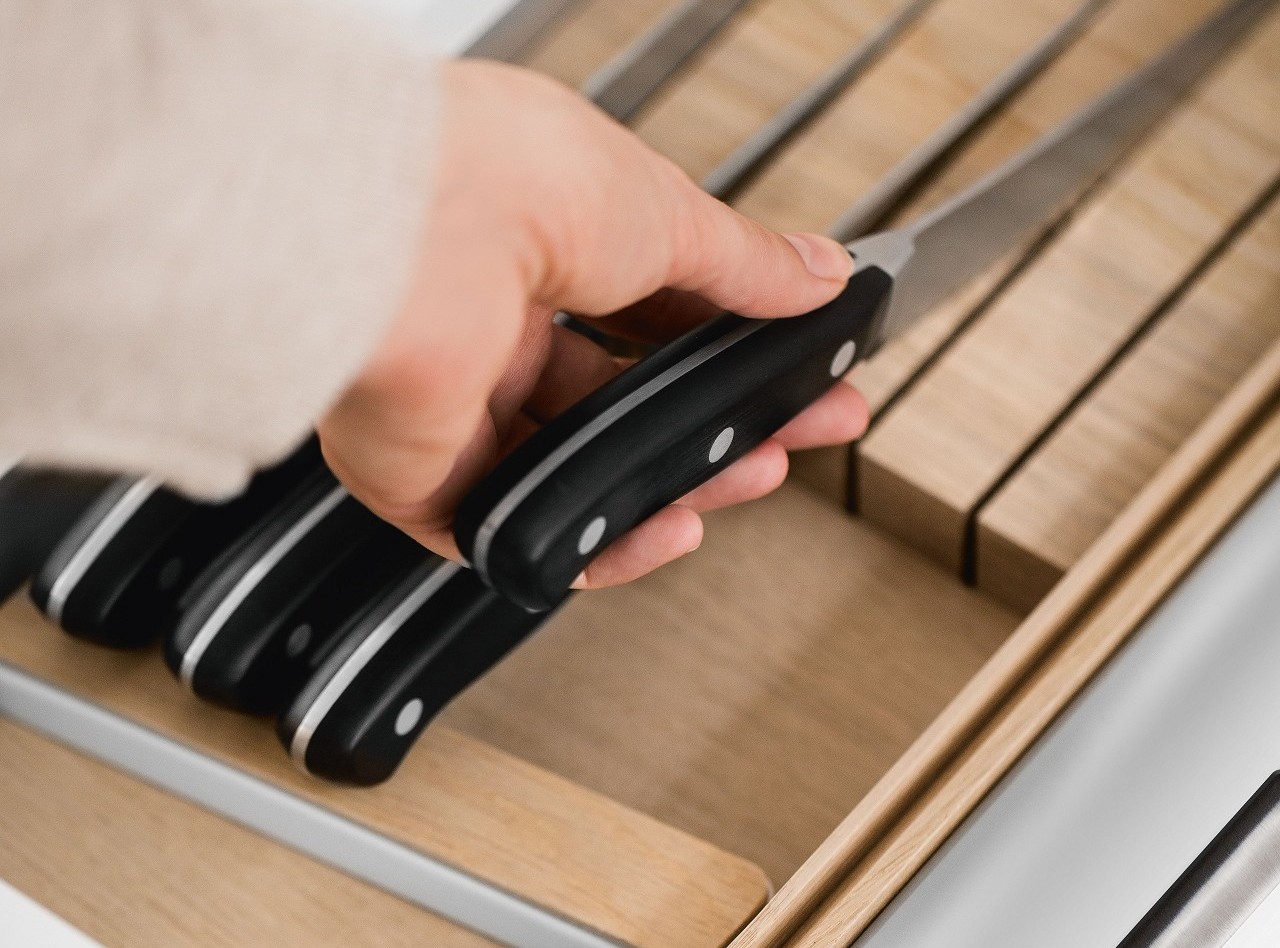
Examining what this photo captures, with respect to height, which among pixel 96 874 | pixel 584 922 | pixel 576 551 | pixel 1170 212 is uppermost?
pixel 1170 212

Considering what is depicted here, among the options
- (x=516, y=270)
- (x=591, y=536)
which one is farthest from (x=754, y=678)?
(x=516, y=270)

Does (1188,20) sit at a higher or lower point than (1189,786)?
higher

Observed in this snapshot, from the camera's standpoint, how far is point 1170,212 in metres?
0.61

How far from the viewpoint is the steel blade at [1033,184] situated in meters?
0.55

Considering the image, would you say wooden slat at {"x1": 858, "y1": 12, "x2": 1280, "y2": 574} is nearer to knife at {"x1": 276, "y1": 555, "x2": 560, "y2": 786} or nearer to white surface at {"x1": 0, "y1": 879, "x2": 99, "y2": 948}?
knife at {"x1": 276, "y1": 555, "x2": 560, "y2": 786}

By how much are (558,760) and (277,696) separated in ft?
0.38

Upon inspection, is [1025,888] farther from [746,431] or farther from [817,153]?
[817,153]

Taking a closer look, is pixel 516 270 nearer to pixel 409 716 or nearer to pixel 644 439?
pixel 644 439

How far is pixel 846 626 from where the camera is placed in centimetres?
58

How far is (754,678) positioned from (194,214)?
1.06 feet

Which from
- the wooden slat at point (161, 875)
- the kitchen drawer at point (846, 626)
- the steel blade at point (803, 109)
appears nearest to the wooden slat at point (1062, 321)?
the kitchen drawer at point (846, 626)

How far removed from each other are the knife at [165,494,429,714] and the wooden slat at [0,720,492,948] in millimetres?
56

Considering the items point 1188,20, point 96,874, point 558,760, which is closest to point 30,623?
point 96,874

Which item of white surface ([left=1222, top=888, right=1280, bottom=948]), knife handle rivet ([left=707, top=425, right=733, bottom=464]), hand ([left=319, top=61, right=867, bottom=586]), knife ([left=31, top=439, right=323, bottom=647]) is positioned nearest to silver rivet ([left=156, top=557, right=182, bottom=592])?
knife ([left=31, top=439, right=323, bottom=647])
